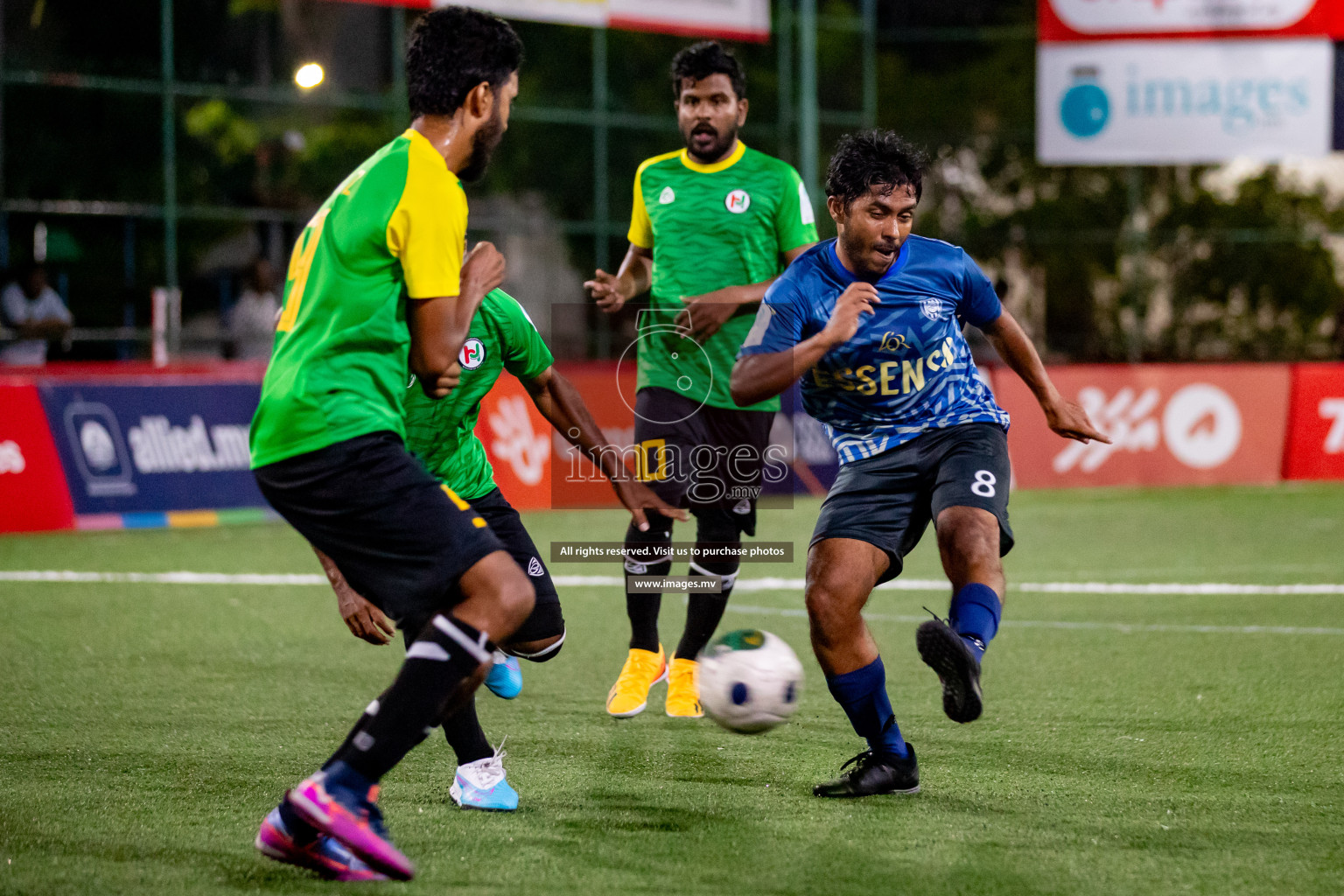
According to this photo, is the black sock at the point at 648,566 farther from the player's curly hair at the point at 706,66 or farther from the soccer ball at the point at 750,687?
the player's curly hair at the point at 706,66

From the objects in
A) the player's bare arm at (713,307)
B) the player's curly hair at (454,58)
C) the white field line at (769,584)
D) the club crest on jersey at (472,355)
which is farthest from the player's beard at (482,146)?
the white field line at (769,584)

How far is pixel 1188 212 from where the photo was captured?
2767cm

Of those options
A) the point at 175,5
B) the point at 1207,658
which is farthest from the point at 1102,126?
the point at 1207,658

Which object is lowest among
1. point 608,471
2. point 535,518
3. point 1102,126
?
point 535,518

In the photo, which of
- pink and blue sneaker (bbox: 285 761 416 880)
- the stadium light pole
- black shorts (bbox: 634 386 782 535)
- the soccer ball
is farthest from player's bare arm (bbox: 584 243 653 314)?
the stadium light pole

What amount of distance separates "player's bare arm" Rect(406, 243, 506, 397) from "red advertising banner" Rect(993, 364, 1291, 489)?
39.4 ft

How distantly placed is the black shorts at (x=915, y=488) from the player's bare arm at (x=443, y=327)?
1.46 m

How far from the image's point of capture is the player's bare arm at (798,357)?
448cm

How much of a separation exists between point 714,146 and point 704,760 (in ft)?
8.19

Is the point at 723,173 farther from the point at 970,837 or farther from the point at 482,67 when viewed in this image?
the point at 970,837

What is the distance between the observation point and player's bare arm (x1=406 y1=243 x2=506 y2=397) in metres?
3.72

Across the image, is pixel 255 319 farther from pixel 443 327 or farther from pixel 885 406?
pixel 443 327

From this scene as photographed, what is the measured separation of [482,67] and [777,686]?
2.03m

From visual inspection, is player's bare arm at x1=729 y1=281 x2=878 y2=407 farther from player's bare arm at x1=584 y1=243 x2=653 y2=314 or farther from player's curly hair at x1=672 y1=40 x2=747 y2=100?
player's curly hair at x1=672 y1=40 x2=747 y2=100
